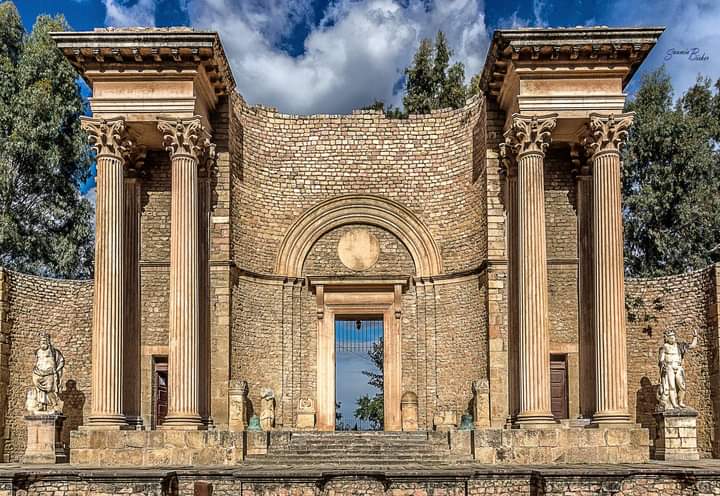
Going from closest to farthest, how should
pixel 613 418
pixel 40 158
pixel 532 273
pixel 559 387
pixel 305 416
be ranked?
pixel 613 418 < pixel 532 273 < pixel 559 387 < pixel 305 416 < pixel 40 158

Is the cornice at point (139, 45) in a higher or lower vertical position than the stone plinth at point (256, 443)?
higher

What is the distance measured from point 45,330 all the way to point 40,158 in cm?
854

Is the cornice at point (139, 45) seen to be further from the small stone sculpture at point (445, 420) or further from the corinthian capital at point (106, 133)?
the small stone sculpture at point (445, 420)

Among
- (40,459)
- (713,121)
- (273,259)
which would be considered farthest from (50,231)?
(713,121)

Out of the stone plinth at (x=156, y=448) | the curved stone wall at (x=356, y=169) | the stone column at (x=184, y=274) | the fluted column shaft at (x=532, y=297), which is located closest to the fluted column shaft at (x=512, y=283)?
the fluted column shaft at (x=532, y=297)

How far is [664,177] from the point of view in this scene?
96.7 ft

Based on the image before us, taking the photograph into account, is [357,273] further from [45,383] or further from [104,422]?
[45,383]

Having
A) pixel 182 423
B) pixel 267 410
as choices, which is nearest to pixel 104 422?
pixel 182 423

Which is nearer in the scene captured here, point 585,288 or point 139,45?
point 139,45

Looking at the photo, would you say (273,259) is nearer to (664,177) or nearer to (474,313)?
(474,313)

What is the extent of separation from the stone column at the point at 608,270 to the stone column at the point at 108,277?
31.5ft

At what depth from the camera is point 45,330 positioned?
21.4 metres

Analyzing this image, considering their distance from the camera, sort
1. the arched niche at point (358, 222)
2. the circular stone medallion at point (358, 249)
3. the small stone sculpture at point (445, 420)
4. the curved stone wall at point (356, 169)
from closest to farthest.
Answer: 1. the small stone sculpture at point (445, 420)
2. the curved stone wall at point (356, 169)
3. the arched niche at point (358, 222)
4. the circular stone medallion at point (358, 249)

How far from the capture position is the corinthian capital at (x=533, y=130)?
1886 centimetres
